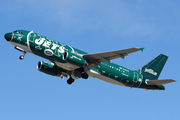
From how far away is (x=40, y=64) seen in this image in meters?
43.7

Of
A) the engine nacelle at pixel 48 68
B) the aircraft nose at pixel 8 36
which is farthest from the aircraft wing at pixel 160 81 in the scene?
the aircraft nose at pixel 8 36

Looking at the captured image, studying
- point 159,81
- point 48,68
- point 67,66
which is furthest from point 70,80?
point 159,81

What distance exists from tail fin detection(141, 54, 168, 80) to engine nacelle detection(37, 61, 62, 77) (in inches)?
529

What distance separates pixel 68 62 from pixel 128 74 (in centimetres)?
1009

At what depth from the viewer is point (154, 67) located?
48.2 metres

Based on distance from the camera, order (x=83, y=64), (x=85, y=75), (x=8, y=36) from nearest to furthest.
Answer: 1. (x=8, y=36)
2. (x=83, y=64)
3. (x=85, y=75)

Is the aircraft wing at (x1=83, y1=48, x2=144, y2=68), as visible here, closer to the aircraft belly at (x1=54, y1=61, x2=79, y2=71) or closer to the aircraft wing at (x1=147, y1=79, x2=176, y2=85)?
the aircraft belly at (x1=54, y1=61, x2=79, y2=71)

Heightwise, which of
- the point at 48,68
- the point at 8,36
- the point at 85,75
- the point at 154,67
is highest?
the point at 154,67

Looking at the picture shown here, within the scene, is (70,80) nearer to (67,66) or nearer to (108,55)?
→ (67,66)

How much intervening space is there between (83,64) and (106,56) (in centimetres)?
321

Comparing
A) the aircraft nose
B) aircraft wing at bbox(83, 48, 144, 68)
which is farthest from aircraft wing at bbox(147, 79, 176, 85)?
the aircraft nose

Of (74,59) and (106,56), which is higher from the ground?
(106,56)

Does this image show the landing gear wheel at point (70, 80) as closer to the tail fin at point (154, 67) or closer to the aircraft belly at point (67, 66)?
the aircraft belly at point (67, 66)

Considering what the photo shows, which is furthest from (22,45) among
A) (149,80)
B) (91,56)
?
(149,80)
